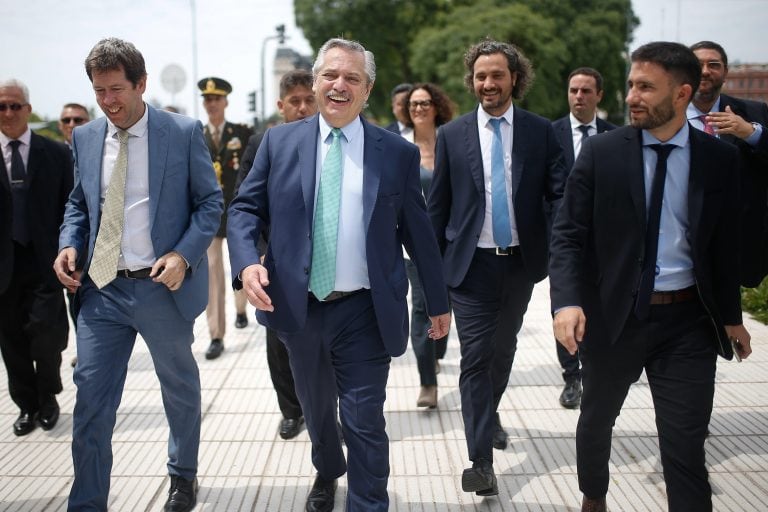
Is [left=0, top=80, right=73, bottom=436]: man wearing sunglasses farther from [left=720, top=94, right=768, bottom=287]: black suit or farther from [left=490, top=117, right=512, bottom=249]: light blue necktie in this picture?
[left=720, top=94, right=768, bottom=287]: black suit

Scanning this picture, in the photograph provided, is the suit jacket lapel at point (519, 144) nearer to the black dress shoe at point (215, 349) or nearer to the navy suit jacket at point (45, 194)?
the navy suit jacket at point (45, 194)

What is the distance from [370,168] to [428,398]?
2.43 metres

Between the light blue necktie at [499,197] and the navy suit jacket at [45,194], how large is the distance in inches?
110

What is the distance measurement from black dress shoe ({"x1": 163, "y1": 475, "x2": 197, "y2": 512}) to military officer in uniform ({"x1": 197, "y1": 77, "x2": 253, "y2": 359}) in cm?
284

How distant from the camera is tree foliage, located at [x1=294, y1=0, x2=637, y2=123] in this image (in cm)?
3058

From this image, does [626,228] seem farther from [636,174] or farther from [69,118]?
[69,118]

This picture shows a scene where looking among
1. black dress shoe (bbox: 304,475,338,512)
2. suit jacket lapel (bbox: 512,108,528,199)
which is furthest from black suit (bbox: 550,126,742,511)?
black dress shoe (bbox: 304,475,338,512)

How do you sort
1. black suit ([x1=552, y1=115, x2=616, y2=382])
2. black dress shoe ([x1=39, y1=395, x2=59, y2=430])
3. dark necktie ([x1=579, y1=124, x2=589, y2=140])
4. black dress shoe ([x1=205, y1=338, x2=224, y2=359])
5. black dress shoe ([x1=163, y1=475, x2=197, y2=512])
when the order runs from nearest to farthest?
black dress shoe ([x1=163, y1=475, x2=197, y2=512]) < black dress shoe ([x1=39, y1=395, x2=59, y2=430]) < black suit ([x1=552, y1=115, x2=616, y2=382]) < dark necktie ([x1=579, y1=124, x2=589, y2=140]) < black dress shoe ([x1=205, y1=338, x2=224, y2=359])

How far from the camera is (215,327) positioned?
6613 mm

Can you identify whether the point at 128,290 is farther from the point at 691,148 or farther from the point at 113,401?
the point at 691,148

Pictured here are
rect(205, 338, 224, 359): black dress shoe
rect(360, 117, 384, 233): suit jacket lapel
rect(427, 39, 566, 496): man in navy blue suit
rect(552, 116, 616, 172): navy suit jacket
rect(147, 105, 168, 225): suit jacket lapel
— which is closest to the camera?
rect(360, 117, 384, 233): suit jacket lapel

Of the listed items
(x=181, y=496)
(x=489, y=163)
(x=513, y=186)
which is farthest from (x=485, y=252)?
(x=181, y=496)

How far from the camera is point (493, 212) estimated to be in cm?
403

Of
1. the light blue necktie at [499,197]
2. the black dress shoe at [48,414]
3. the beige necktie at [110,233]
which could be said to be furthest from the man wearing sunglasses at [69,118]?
the light blue necktie at [499,197]
